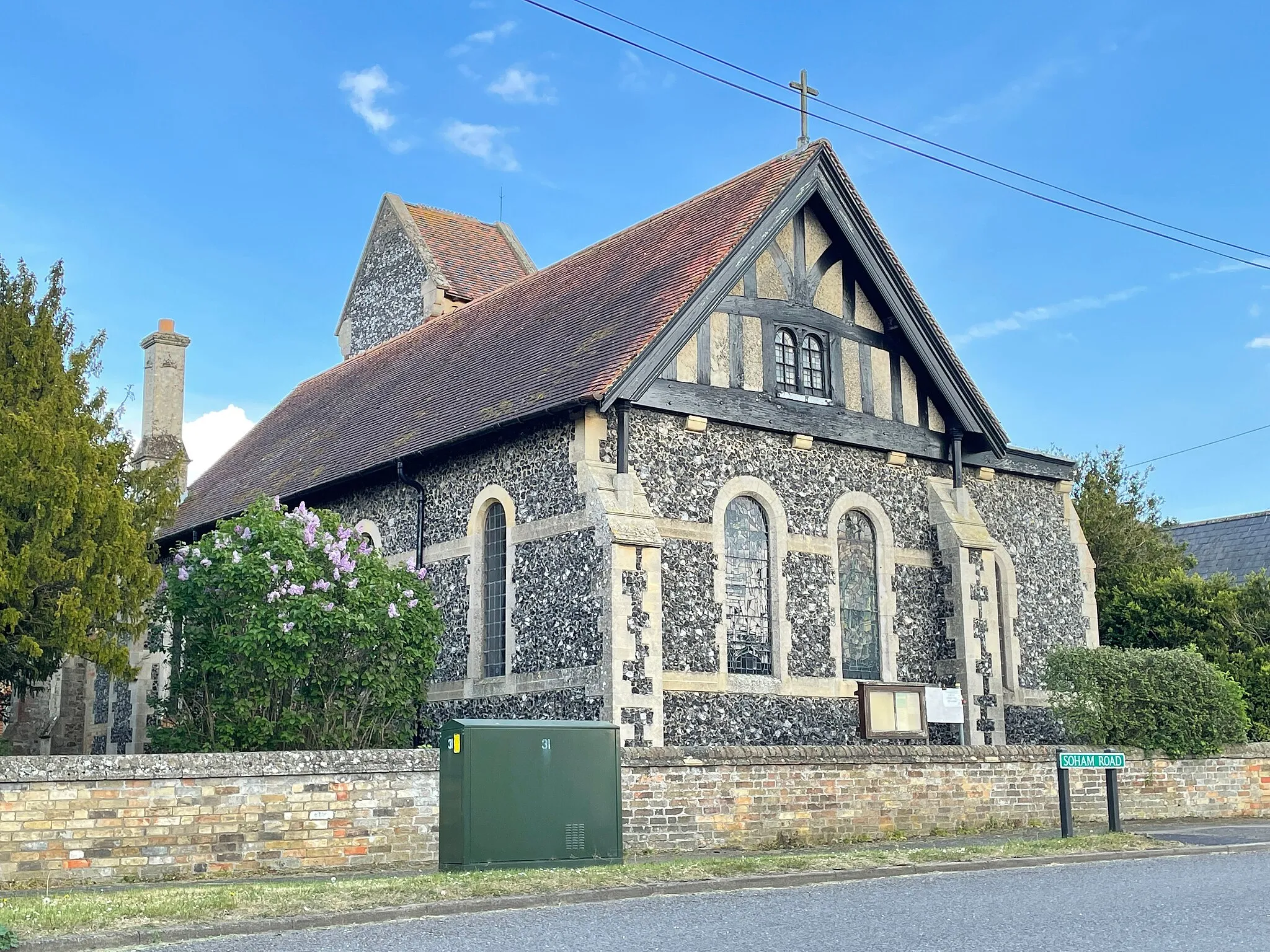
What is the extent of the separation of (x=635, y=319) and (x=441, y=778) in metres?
8.60

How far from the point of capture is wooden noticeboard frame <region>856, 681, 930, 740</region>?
2008 cm

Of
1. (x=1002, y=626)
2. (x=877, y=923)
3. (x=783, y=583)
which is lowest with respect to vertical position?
(x=877, y=923)

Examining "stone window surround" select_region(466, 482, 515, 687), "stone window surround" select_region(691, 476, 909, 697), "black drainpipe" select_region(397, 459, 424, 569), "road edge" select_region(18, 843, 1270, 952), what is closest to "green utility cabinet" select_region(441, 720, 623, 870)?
"road edge" select_region(18, 843, 1270, 952)

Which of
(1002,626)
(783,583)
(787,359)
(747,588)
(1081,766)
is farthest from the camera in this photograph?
(1002,626)

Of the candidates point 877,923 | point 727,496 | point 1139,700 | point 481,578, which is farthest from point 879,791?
point 877,923

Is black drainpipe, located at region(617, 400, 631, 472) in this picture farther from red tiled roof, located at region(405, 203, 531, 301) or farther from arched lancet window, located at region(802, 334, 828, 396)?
red tiled roof, located at region(405, 203, 531, 301)

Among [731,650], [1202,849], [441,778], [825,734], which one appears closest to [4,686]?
[441,778]

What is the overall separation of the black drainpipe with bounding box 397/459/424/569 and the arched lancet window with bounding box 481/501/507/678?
61.5 inches

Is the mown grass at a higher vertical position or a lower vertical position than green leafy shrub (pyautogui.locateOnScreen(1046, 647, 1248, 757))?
lower

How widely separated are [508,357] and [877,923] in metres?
14.4

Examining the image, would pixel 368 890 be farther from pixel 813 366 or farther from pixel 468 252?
pixel 468 252

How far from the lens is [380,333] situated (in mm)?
33719

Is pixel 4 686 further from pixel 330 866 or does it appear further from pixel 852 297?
pixel 852 297

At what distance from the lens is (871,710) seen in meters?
20.1
